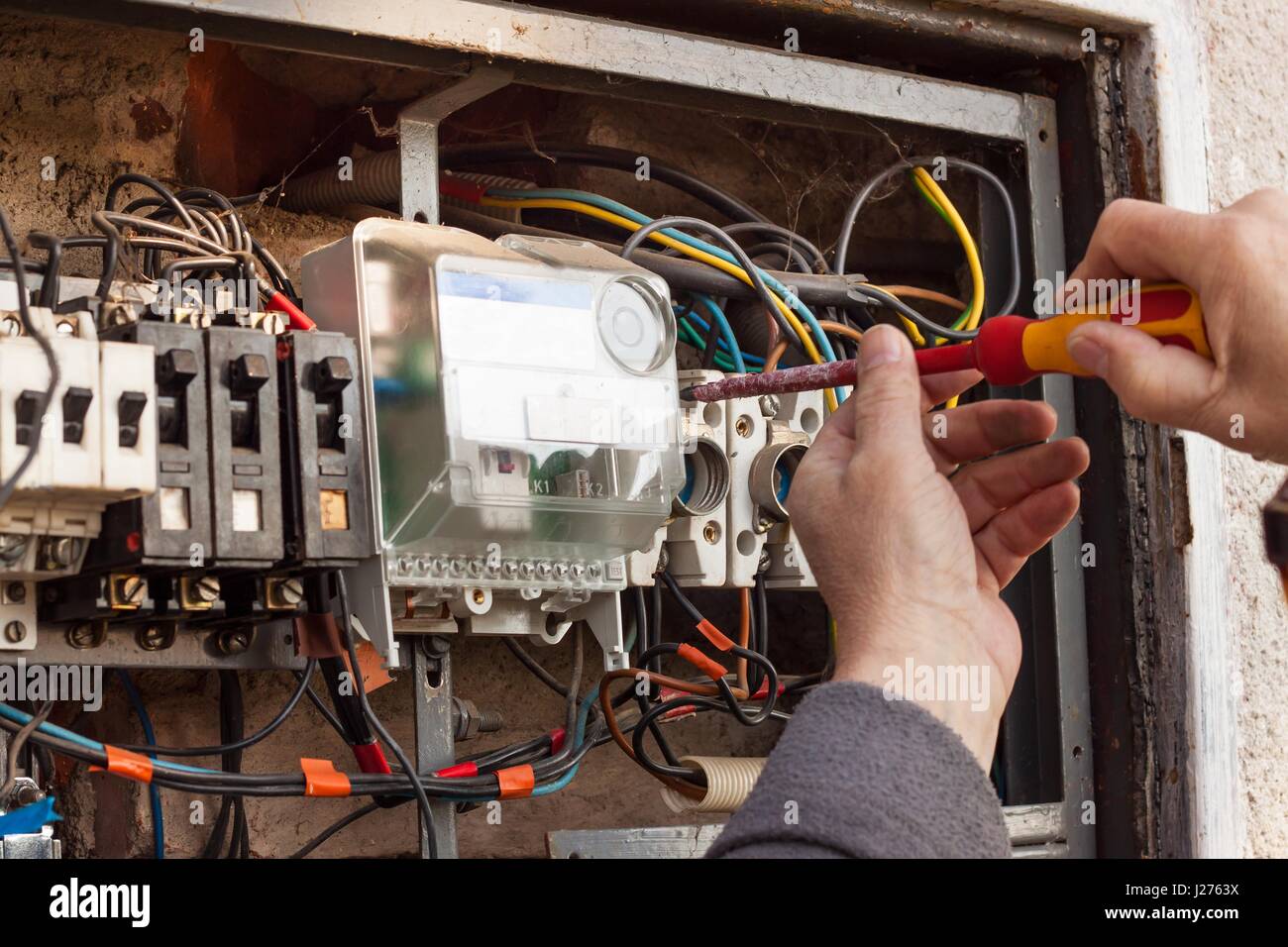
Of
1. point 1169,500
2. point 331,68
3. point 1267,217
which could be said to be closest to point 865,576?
point 1267,217

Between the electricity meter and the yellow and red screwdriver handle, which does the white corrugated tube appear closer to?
the electricity meter

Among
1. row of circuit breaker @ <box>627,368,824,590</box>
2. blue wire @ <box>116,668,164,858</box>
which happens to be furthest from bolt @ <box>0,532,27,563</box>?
row of circuit breaker @ <box>627,368,824,590</box>

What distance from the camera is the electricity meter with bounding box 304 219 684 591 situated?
3.48 feet

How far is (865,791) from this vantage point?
2.56 ft

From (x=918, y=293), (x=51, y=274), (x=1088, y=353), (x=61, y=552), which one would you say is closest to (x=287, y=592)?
(x=61, y=552)

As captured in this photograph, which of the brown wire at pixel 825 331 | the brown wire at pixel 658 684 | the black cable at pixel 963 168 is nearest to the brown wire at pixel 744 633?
the brown wire at pixel 658 684

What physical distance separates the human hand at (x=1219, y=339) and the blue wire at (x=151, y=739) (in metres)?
0.84

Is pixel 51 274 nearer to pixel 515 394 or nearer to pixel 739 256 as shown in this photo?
pixel 515 394

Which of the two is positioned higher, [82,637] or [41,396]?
[41,396]

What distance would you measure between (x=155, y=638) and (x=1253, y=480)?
1.18 meters

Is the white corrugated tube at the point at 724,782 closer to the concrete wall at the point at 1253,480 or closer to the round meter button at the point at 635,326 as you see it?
the round meter button at the point at 635,326

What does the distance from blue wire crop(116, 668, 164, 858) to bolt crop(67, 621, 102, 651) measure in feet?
0.56

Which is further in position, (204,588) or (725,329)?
(725,329)

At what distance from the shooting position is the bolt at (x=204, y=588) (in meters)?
1.00
